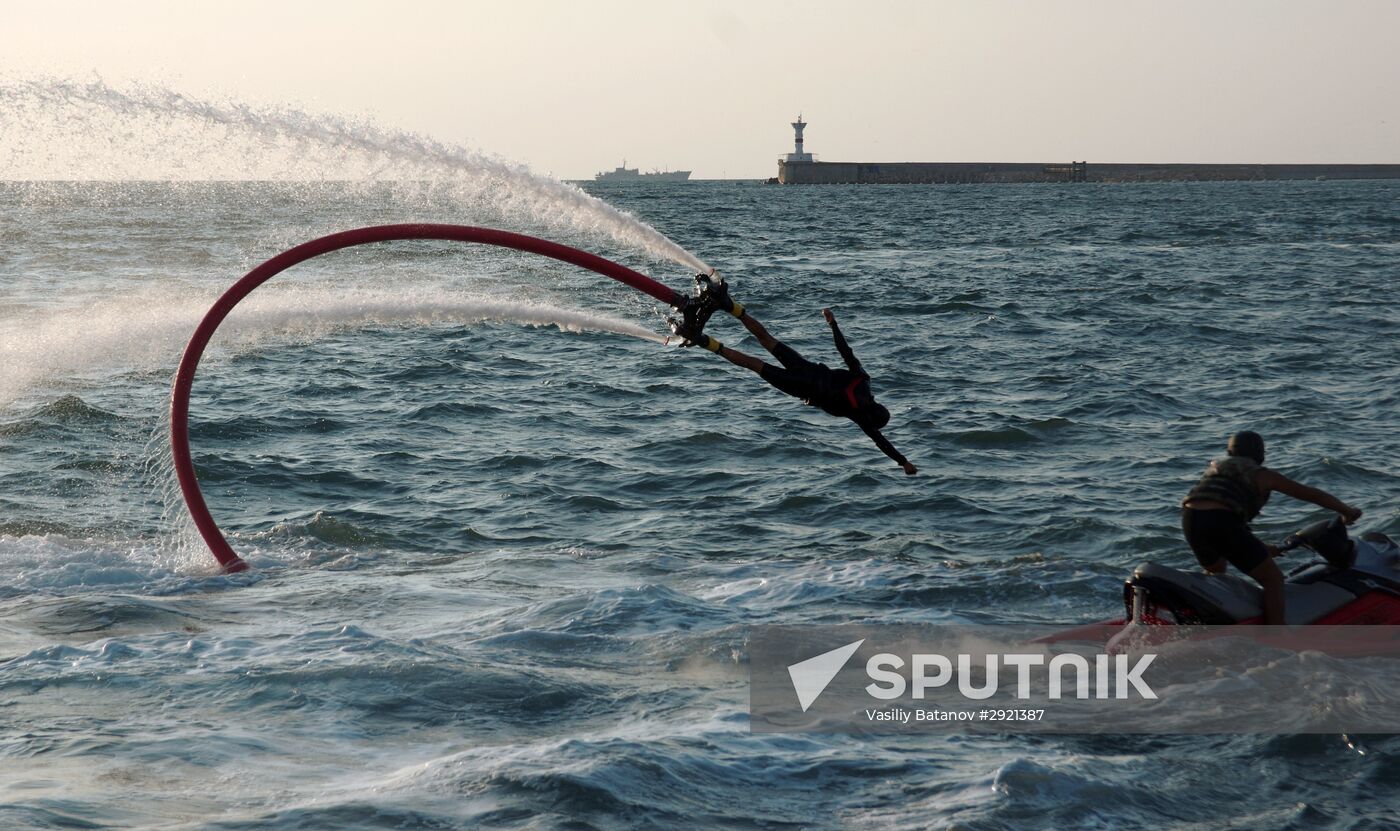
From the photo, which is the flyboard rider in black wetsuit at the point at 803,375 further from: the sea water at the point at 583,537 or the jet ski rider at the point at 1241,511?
the jet ski rider at the point at 1241,511

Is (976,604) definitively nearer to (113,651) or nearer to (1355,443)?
(113,651)

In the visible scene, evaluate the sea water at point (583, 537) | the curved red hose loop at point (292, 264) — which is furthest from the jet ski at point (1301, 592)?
the curved red hose loop at point (292, 264)

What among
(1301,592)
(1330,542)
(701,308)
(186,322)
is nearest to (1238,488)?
(1330,542)

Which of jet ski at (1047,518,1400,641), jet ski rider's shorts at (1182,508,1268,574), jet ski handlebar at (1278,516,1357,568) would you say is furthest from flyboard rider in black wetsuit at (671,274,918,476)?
jet ski handlebar at (1278,516,1357,568)

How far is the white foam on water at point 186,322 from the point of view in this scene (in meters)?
16.2

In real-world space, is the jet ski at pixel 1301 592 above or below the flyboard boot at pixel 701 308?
below

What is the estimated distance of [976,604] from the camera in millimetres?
13922

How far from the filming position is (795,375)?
13125mm

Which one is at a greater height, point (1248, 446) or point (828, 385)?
point (828, 385)

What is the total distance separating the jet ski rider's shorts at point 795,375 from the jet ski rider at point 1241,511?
11.8 feet

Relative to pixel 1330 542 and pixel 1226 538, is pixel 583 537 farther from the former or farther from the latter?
pixel 1330 542

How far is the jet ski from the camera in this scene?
38.4 feet

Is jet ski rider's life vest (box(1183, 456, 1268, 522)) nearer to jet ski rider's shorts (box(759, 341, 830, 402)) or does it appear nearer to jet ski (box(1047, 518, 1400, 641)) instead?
jet ski (box(1047, 518, 1400, 641))

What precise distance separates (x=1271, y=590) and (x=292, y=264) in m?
10.7
